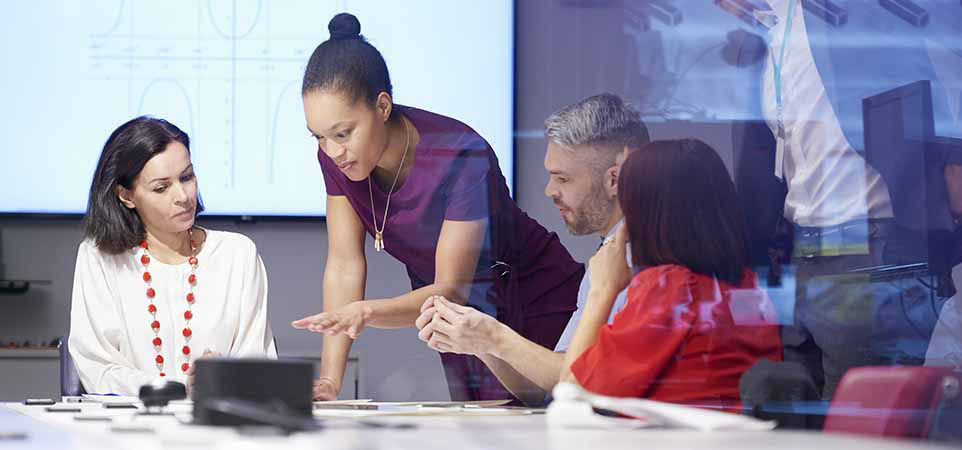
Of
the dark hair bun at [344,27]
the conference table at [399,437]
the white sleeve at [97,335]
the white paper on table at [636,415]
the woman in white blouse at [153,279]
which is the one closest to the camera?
the conference table at [399,437]

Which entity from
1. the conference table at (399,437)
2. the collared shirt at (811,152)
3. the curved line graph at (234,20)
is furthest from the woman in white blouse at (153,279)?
the collared shirt at (811,152)

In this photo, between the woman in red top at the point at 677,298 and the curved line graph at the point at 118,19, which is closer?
the woman in red top at the point at 677,298

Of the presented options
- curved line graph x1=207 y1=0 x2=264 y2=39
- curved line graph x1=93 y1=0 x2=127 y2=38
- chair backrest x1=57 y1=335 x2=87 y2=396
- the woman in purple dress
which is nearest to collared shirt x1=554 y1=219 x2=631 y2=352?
the woman in purple dress

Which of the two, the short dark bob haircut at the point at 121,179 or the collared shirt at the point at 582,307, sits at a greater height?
the short dark bob haircut at the point at 121,179

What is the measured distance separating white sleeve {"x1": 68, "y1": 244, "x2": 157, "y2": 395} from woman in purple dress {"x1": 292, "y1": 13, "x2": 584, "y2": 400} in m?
0.44

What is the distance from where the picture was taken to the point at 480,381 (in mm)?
2436

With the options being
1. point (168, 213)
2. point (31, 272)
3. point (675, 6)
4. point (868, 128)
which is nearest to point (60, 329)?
point (31, 272)

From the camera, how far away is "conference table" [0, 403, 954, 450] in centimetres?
101

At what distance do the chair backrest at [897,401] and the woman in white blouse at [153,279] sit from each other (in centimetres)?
147

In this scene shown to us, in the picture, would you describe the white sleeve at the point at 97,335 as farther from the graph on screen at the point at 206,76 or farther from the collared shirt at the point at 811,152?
the collared shirt at the point at 811,152

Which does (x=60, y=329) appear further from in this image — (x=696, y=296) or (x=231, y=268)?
(x=696, y=296)

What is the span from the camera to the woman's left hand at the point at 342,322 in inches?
108

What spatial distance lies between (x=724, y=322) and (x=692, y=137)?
42 centimetres

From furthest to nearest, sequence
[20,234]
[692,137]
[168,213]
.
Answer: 1. [20,234]
2. [168,213]
3. [692,137]
